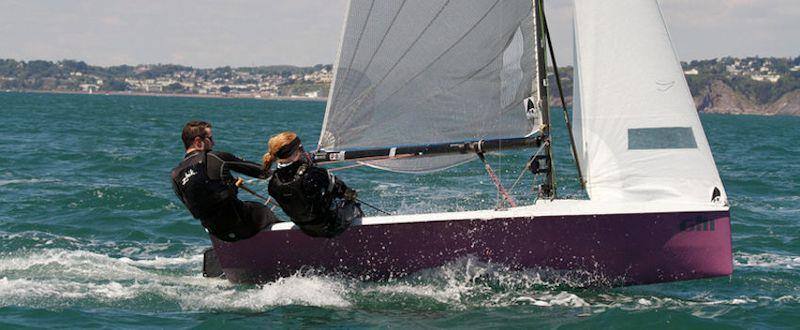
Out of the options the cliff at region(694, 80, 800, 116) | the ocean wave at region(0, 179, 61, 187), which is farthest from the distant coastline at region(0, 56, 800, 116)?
the ocean wave at region(0, 179, 61, 187)

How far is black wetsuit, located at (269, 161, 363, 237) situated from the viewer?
23.1 feet

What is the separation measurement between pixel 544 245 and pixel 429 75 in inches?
62.1

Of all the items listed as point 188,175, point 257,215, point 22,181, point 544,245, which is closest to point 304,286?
point 257,215

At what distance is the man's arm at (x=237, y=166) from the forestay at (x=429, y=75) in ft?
3.63

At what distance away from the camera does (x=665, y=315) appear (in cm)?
714

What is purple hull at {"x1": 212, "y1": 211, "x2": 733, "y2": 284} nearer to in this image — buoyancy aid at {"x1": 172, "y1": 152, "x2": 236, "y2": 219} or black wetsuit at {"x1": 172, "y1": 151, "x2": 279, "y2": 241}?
black wetsuit at {"x1": 172, "y1": 151, "x2": 279, "y2": 241}

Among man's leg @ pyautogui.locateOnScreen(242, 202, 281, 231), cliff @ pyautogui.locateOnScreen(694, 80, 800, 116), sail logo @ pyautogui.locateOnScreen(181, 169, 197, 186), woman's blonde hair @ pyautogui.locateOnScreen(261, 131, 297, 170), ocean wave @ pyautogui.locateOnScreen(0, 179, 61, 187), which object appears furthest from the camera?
cliff @ pyautogui.locateOnScreen(694, 80, 800, 116)

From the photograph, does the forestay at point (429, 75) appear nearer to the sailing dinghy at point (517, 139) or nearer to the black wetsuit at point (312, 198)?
the sailing dinghy at point (517, 139)

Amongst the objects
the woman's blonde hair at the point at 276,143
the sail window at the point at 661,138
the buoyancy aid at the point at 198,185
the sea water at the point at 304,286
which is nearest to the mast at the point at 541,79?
the sail window at the point at 661,138

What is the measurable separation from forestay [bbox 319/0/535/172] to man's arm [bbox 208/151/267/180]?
1105mm

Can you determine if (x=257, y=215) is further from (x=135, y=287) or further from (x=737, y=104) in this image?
(x=737, y=104)

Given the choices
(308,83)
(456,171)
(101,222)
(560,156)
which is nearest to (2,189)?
(101,222)

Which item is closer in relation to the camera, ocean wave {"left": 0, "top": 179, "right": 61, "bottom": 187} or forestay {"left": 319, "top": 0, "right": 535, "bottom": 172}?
forestay {"left": 319, "top": 0, "right": 535, "bottom": 172}

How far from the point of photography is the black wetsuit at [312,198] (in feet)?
23.1
